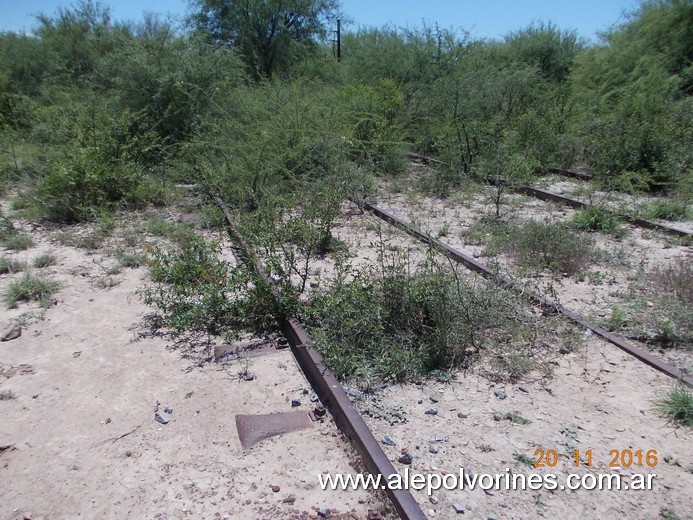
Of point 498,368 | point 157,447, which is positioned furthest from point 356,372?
point 157,447

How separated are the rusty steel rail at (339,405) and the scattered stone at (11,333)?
2358mm

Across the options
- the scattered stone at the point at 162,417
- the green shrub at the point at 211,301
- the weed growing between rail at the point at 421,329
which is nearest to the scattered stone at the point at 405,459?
the weed growing between rail at the point at 421,329

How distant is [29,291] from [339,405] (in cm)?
432

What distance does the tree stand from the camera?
24000mm

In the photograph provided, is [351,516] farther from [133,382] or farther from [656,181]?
[656,181]

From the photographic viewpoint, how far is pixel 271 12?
24.3m

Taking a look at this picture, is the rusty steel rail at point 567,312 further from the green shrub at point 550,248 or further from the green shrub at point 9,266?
the green shrub at point 9,266

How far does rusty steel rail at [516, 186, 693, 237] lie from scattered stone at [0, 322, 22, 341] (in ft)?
26.3

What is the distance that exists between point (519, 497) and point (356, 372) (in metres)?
1.64

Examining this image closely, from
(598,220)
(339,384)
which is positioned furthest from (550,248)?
(339,384)

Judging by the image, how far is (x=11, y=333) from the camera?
5.39 meters

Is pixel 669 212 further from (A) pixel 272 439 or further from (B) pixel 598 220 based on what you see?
(A) pixel 272 439

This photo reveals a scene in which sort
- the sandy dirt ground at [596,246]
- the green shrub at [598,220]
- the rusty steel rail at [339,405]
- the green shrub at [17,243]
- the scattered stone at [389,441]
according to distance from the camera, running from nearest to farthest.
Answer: the rusty steel rail at [339,405] < the scattered stone at [389,441] < the sandy dirt ground at [596,246] < the green shrub at [17,243] < the green shrub at [598,220]

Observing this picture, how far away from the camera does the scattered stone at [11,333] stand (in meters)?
5.34
